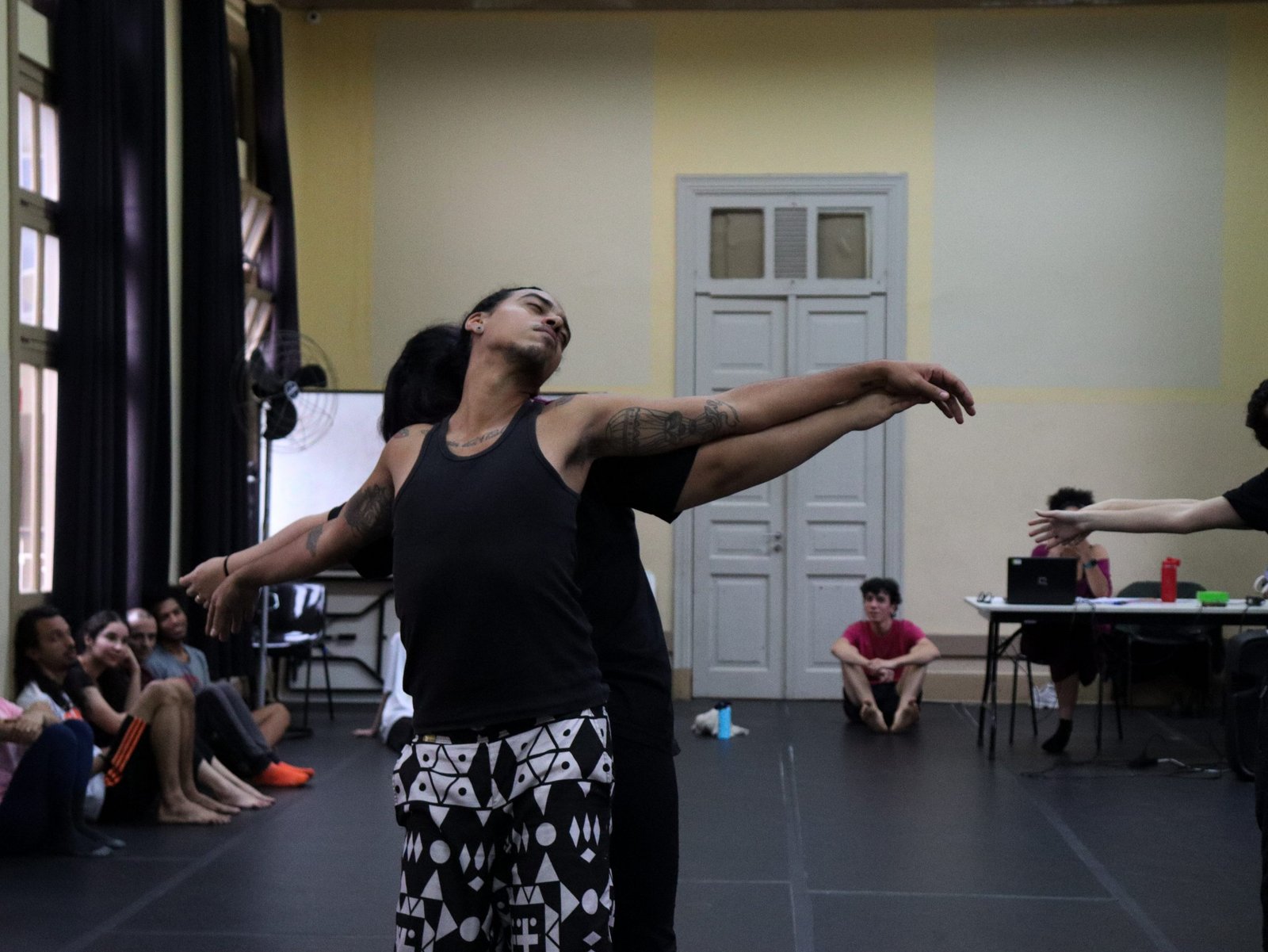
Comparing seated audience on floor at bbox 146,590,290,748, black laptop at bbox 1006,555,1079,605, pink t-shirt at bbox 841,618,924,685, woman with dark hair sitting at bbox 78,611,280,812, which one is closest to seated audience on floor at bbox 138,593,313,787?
seated audience on floor at bbox 146,590,290,748

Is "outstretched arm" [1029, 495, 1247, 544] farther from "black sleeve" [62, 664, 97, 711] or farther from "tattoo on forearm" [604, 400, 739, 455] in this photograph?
"black sleeve" [62, 664, 97, 711]

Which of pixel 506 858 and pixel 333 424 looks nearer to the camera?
pixel 506 858

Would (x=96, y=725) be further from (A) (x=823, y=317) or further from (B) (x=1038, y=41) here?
(B) (x=1038, y=41)

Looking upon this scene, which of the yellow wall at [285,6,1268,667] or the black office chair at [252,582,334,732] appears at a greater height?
the yellow wall at [285,6,1268,667]

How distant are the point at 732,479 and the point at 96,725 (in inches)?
178

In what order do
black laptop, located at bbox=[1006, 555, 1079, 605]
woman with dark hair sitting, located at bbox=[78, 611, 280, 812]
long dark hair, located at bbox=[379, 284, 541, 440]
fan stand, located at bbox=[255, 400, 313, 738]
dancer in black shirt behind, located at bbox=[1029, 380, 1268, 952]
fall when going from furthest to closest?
fan stand, located at bbox=[255, 400, 313, 738]
black laptop, located at bbox=[1006, 555, 1079, 605]
woman with dark hair sitting, located at bbox=[78, 611, 280, 812]
dancer in black shirt behind, located at bbox=[1029, 380, 1268, 952]
long dark hair, located at bbox=[379, 284, 541, 440]

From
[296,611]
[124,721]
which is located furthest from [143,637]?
[296,611]

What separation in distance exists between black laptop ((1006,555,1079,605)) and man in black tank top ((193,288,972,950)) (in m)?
5.70

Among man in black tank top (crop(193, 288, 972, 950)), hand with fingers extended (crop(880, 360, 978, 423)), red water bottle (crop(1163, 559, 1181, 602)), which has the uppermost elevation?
hand with fingers extended (crop(880, 360, 978, 423))

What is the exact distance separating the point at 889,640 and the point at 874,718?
49 cm

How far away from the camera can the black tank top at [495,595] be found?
1.94 metres

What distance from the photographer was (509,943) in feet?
6.48

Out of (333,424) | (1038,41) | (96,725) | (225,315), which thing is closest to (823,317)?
(1038,41)

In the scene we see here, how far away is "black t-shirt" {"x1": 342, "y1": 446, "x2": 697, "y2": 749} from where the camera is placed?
6.83ft
